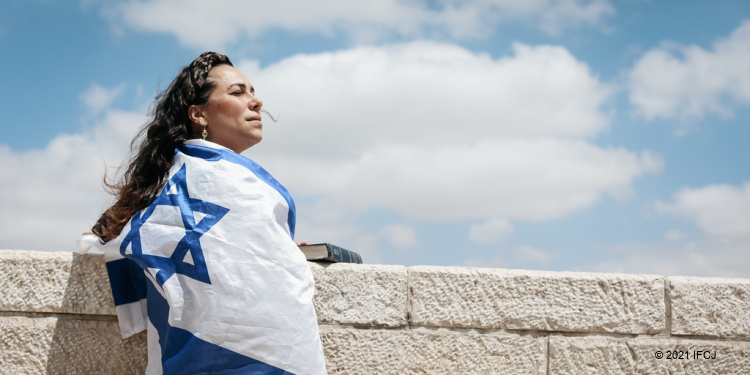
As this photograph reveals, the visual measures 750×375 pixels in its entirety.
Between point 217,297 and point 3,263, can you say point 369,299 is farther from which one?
point 3,263

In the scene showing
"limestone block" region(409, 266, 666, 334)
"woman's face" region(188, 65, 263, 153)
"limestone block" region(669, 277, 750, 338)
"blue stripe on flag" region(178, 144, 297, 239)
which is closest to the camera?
"blue stripe on flag" region(178, 144, 297, 239)

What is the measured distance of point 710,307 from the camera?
283cm

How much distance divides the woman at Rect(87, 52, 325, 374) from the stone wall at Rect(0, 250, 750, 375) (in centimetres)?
34

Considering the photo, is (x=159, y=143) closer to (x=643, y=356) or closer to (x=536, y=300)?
(x=536, y=300)

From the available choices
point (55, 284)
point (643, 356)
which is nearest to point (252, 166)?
point (55, 284)

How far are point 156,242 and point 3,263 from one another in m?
1.03

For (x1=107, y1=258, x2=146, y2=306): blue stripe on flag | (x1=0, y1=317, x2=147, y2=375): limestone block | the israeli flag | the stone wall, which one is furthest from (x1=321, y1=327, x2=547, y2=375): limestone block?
(x1=0, y1=317, x2=147, y2=375): limestone block

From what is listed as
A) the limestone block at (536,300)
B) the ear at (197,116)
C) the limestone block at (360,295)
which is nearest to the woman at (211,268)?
the ear at (197,116)

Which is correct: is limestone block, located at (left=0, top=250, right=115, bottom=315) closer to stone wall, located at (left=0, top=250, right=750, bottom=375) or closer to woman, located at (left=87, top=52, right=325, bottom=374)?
stone wall, located at (left=0, top=250, right=750, bottom=375)

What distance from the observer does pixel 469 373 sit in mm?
2697

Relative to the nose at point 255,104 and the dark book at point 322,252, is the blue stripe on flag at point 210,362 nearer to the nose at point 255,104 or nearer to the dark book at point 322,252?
the dark book at point 322,252

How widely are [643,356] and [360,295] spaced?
137 cm

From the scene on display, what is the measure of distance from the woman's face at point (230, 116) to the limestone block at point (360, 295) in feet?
2.13

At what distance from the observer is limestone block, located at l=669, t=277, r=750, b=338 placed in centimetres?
281
